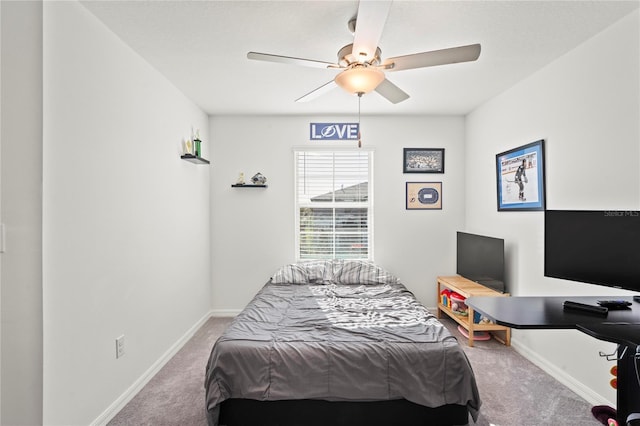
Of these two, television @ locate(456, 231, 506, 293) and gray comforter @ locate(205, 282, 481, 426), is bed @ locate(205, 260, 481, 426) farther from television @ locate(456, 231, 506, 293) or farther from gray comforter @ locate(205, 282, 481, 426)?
television @ locate(456, 231, 506, 293)

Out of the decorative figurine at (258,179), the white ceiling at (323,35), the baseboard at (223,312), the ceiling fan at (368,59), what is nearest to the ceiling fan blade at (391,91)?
the ceiling fan at (368,59)

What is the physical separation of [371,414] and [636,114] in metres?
2.46

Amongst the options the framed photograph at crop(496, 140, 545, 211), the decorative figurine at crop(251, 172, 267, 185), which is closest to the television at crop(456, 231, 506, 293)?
the framed photograph at crop(496, 140, 545, 211)

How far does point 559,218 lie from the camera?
6.94ft

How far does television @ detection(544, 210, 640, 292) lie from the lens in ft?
5.86

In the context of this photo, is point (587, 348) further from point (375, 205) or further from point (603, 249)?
point (375, 205)

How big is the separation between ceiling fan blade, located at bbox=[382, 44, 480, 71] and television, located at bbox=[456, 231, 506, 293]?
2.08 metres

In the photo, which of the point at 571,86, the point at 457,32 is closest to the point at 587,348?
the point at 571,86

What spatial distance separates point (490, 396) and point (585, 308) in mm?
1167

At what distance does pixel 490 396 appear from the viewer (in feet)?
8.29

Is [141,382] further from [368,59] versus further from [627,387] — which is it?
[627,387]

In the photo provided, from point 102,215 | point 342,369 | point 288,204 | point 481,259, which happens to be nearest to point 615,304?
point 342,369

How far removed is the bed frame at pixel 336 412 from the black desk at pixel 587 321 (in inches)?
30.0

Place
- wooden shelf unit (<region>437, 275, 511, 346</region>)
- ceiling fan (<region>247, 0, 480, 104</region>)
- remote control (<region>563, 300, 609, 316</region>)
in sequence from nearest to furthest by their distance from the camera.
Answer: remote control (<region>563, 300, 609, 316</region>)
ceiling fan (<region>247, 0, 480, 104</region>)
wooden shelf unit (<region>437, 275, 511, 346</region>)
